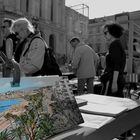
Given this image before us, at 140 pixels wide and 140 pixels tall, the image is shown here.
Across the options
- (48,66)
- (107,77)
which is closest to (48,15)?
(107,77)

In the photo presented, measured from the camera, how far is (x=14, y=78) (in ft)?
3.67

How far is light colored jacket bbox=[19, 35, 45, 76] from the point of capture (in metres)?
2.69

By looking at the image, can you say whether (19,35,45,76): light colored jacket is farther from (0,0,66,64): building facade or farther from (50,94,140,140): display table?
(0,0,66,64): building facade

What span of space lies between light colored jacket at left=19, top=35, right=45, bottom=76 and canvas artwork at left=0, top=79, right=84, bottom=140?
140cm

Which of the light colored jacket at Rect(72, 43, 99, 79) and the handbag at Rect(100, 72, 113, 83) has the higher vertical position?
the light colored jacket at Rect(72, 43, 99, 79)

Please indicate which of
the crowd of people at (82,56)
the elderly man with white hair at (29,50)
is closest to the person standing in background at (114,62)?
the crowd of people at (82,56)

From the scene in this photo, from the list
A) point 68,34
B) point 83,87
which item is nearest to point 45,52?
point 83,87

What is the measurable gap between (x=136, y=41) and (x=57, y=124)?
3.22 meters

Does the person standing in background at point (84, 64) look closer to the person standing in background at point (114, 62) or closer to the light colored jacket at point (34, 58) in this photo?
the person standing in background at point (114, 62)

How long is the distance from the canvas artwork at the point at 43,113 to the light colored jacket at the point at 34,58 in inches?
55.2

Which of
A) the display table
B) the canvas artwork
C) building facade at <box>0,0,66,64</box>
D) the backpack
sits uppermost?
building facade at <box>0,0,66,64</box>

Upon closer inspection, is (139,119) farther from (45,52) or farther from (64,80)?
(45,52)

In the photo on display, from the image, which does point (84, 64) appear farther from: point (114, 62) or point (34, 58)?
point (34, 58)

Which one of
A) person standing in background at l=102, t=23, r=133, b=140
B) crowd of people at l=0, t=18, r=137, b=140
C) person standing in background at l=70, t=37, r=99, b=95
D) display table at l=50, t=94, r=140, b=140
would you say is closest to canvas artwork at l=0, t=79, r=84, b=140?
display table at l=50, t=94, r=140, b=140
